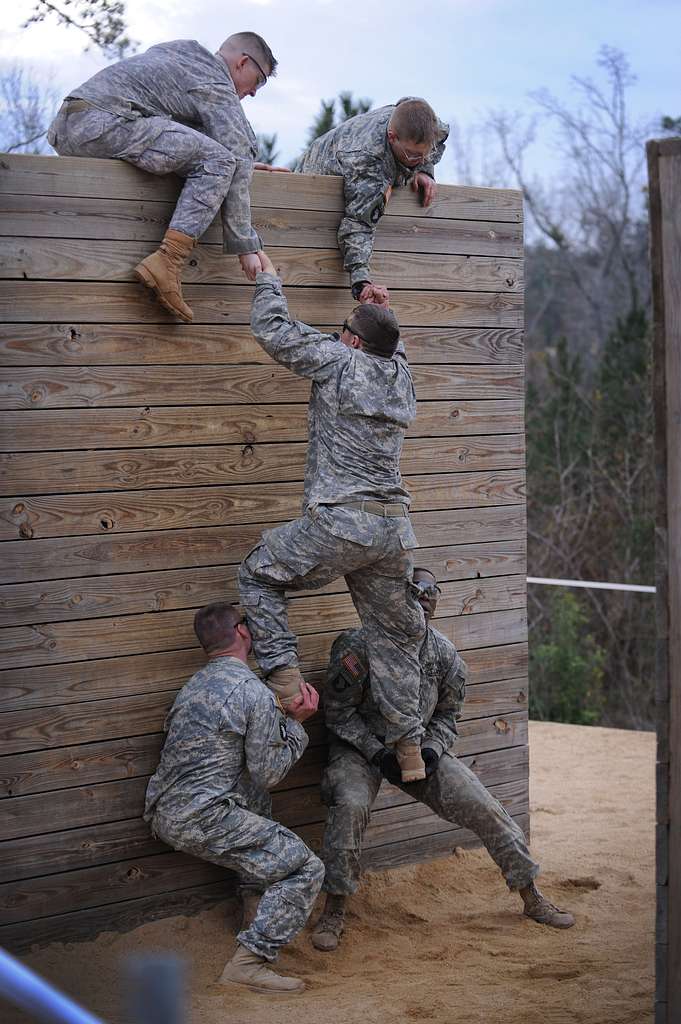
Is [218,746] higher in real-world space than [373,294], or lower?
lower

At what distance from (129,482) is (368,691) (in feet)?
4.62

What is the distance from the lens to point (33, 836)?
4562 mm

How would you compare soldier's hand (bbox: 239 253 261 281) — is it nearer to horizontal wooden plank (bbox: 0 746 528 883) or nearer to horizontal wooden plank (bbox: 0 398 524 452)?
horizontal wooden plank (bbox: 0 398 524 452)

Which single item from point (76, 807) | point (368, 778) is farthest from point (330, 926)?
point (76, 807)

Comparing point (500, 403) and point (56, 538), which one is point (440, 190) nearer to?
point (500, 403)

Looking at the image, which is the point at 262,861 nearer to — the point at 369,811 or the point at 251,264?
the point at 369,811

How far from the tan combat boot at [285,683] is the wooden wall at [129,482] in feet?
1.29

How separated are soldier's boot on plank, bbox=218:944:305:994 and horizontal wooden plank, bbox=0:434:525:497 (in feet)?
6.12

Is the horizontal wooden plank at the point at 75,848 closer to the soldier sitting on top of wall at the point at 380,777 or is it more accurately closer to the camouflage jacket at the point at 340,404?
the soldier sitting on top of wall at the point at 380,777

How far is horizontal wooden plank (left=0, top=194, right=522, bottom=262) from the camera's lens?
14.7 ft

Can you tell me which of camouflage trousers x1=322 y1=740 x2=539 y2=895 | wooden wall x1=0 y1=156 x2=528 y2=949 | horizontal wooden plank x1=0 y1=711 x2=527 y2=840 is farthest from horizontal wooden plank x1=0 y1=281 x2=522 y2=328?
camouflage trousers x1=322 y1=740 x2=539 y2=895

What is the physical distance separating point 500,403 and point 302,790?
2.15 metres

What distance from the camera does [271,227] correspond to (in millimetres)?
5086

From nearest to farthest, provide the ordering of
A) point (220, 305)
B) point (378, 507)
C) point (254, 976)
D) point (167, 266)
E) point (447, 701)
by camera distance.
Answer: point (254, 976) → point (167, 266) → point (378, 507) → point (220, 305) → point (447, 701)
